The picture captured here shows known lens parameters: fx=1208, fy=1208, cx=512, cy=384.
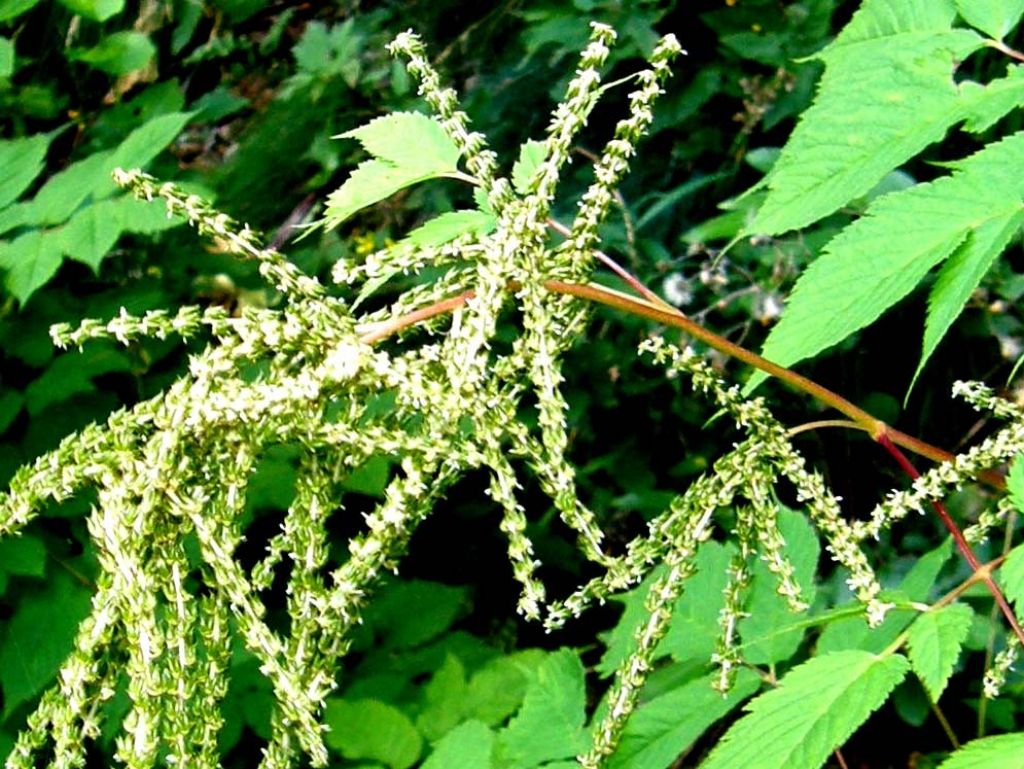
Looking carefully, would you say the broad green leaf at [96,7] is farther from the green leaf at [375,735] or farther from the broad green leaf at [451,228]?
the broad green leaf at [451,228]

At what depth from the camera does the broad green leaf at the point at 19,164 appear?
253 cm

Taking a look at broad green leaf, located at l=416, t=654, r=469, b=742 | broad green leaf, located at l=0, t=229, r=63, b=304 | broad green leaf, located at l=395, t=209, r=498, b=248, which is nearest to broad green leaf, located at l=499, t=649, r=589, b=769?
broad green leaf, located at l=416, t=654, r=469, b=742

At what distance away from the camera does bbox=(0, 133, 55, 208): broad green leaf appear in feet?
8.31

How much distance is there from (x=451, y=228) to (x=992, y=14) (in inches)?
25.2

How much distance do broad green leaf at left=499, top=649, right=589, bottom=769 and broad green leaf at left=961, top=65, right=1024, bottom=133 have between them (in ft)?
2.85

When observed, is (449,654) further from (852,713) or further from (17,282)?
(852,713)

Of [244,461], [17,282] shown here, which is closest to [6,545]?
[17,282]

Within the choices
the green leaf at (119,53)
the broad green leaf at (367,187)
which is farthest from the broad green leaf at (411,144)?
the green leaf at (119,53)

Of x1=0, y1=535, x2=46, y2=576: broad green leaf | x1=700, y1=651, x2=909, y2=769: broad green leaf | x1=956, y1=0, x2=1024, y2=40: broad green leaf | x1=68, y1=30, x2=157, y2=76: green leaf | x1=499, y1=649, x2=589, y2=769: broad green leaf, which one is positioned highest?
x1=956, y1=0, x2=1024, y2=40: broad green leaf

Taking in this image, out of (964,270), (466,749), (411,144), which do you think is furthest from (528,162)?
(466,749)

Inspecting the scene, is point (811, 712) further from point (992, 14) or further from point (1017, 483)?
point (992, 14)

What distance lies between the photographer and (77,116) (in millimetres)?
3477

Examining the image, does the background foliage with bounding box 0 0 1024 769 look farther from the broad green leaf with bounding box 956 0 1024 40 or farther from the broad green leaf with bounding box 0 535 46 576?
the broad green leaf with bounding box 956 0 1024 40

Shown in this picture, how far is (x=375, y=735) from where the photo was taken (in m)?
2.09
